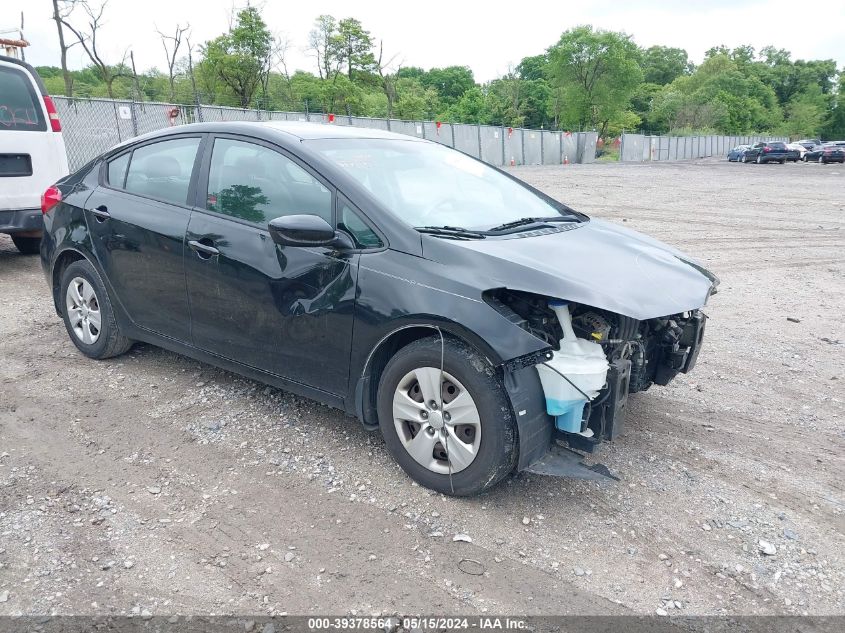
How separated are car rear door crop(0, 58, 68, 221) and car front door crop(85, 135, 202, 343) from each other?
316cm

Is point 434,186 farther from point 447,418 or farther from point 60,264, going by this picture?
point 60,264

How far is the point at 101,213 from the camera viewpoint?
450 centimetres

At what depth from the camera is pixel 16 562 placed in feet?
8.90

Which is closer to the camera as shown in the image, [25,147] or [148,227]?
[148,227]

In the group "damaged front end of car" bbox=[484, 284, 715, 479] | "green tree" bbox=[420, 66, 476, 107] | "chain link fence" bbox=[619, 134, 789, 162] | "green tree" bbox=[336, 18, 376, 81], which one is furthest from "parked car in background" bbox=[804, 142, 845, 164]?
"green tree" bbox=[420, 66, 476, 107]

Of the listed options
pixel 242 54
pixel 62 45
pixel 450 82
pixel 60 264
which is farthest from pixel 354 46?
pixel 450 82

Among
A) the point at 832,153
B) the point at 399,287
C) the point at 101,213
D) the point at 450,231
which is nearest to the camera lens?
the point at 399,287

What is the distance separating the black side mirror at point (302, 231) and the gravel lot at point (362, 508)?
1158 millimetres

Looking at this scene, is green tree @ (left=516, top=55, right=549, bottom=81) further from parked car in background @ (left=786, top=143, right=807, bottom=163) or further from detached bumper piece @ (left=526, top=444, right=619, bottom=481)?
detached bumper piece @ (left=526, top=444, right=619, bottom=481)

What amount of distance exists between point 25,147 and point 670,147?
223 ft

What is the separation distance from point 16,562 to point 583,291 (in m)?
2.58

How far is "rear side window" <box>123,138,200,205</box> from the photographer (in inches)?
163

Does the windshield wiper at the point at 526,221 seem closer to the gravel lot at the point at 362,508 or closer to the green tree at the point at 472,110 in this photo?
the gravel lot at the point at 362,508

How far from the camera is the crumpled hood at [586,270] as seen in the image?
2.96 m
